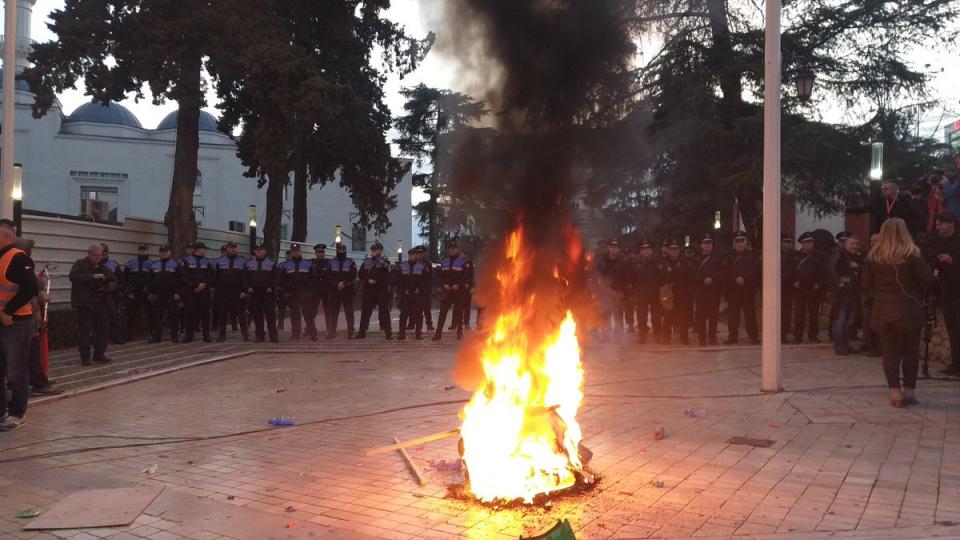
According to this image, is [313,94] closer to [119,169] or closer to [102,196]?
[119,169]

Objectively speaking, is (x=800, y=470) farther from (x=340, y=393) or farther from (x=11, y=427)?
(x=11, y=427)

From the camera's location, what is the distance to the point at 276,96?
1825cm

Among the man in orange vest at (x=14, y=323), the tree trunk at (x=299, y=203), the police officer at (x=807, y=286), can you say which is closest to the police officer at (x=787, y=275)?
the police officer at (x=807, y=286)

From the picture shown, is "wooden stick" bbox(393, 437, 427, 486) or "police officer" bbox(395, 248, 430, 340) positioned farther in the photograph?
"police officer" bbox(395, 248, 430, 340)

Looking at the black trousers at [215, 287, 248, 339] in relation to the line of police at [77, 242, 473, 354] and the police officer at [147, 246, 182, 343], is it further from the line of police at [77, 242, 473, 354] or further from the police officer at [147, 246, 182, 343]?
the police officer at [147, 246, 182, 343]

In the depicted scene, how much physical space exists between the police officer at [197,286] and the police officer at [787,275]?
10.7 metres

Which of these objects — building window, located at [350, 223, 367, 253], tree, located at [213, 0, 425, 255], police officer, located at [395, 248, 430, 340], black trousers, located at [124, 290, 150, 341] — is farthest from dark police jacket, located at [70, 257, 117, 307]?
building window, located at [350, 223, 367, 253]

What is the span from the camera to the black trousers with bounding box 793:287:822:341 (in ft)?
41.1

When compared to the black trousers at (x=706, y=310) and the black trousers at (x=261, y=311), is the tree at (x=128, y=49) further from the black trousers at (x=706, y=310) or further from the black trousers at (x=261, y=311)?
the black trousers at (x=706, y=310)

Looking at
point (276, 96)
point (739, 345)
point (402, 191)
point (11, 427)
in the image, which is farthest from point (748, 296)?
point (402, 191)

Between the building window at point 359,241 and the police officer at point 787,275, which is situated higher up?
the building window at point 359,241

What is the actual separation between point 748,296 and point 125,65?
619 inches

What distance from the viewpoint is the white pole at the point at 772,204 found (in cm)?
816

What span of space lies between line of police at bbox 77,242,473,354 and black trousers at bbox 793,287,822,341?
592cm
